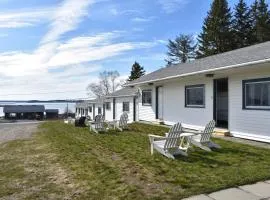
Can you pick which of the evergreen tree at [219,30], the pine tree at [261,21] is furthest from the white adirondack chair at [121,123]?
the evergreen tree at [219,30]

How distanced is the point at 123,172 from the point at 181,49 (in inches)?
2208

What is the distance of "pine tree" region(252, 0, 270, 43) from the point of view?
153 feet

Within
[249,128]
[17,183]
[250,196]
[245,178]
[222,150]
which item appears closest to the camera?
[250,196]

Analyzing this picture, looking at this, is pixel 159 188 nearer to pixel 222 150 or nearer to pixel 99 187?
pixel 99 187

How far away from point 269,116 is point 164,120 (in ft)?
30.7

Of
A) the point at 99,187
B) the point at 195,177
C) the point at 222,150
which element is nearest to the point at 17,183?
the point at 99,187

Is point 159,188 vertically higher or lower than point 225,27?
lower

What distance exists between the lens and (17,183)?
7527 mm

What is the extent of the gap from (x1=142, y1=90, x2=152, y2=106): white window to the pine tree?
90.9ft

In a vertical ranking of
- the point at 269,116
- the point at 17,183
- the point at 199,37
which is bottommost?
the point at 17,183

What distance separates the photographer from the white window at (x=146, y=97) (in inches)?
930

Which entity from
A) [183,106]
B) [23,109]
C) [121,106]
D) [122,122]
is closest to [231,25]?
[121,106]

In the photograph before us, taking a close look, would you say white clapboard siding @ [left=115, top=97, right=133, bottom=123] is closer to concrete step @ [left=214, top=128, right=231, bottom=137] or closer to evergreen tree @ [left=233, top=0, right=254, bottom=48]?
concrete step @ [left=214, top=128, right=231, bottom=137]

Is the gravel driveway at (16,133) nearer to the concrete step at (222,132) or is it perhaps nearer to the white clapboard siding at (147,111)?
the white clapboard siding at (147,111)
